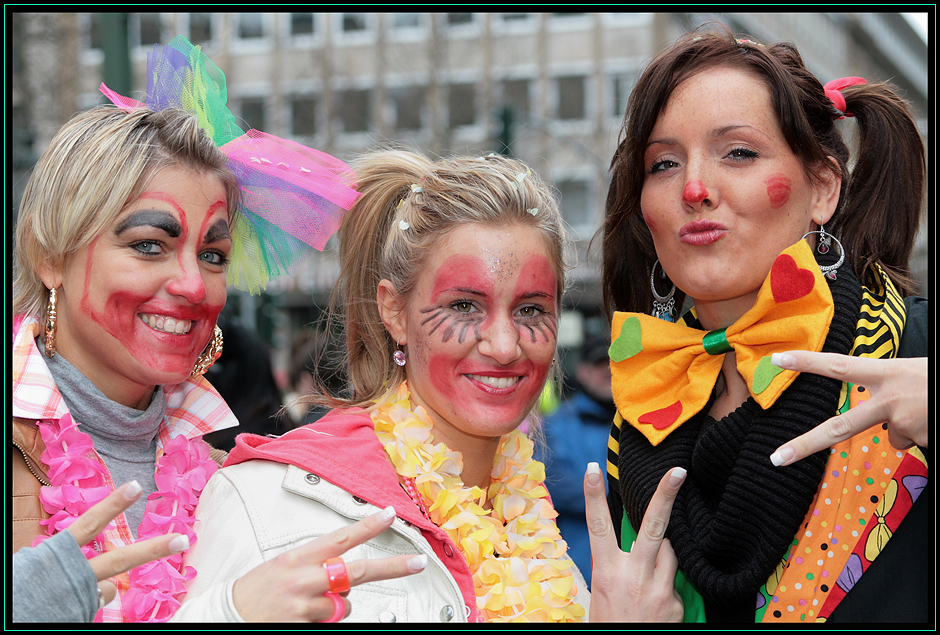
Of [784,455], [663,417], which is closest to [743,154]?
[663,417]

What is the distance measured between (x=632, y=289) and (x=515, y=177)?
0.54 m

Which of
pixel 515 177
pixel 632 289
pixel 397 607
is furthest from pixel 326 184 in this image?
pixel 397 607

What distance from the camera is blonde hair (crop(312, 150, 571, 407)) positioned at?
2.50 meters

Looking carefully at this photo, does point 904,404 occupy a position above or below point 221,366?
above

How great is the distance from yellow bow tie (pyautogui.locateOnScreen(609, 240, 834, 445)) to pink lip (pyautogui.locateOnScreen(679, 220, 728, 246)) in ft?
0.55

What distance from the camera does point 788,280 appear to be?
2105 millimetres

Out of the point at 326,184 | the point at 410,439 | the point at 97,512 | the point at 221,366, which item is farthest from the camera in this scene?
the point at 221,366

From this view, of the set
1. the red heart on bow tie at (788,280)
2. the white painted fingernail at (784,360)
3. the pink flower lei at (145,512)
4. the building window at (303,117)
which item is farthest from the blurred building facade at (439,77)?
the white painted fingernail at (784,360)

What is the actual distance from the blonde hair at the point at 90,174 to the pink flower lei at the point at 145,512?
449 millimetres

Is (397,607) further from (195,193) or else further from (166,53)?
(166,53)

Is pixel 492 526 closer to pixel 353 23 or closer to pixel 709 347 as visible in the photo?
pixel 709 347

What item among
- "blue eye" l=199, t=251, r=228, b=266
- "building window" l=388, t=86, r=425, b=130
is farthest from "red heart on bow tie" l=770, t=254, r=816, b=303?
Result: "building window" l=388, t=86, r=425, b=130

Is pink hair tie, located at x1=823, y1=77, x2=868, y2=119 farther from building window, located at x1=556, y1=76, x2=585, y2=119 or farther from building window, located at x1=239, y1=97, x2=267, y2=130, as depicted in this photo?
building window, located at x1=239, y1=97, x2=267, y2=130

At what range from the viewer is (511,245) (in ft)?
8.02
